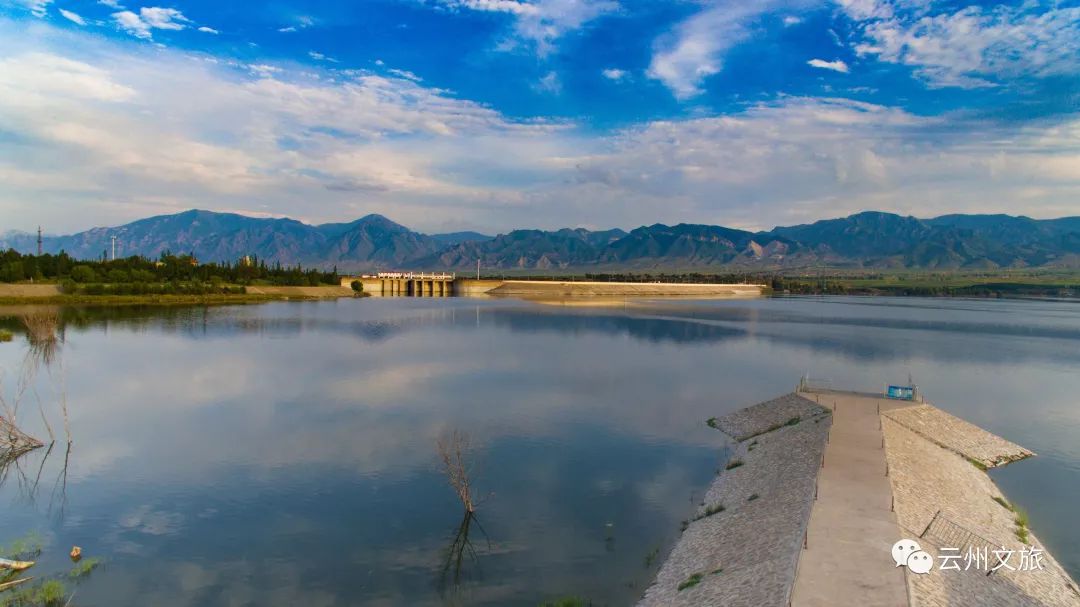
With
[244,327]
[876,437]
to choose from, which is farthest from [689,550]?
[244,327]

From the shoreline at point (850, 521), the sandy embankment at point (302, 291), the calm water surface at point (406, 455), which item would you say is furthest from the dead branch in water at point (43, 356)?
the sandy embankment at point (302, 291)

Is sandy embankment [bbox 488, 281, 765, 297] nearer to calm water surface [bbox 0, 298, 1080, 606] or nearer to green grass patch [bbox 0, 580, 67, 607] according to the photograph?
calm water surface [bbox 0, 298, 1080, 606]

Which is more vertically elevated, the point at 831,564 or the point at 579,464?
the point at 831,564

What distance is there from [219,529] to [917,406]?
27538 mm

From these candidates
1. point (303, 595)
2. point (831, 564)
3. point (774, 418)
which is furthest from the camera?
point (774, 418)

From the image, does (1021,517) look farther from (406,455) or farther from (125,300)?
(125,300)

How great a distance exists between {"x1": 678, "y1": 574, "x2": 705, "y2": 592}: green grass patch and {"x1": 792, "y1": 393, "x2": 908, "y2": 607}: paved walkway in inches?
91.7

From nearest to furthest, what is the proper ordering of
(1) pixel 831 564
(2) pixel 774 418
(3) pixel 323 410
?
(1) pixel 831 564 → (2) pixel 774 418 → (3) pixel 323 410

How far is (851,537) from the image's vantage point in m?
12.9

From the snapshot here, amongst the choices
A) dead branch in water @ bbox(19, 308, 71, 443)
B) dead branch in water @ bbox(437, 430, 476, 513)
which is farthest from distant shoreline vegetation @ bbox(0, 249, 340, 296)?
dead branch in water @ bbox(437, 430, 476, 513)

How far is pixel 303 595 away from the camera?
44.2 feet

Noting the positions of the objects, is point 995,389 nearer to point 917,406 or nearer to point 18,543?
point 917,406

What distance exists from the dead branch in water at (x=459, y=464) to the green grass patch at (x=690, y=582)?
21.3ft

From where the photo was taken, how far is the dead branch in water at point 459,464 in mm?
18141
